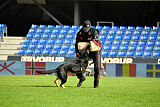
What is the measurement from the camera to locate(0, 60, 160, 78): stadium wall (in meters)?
23.9

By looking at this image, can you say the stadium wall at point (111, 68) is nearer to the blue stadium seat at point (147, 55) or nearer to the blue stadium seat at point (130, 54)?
the blue stadium seat at point (130, 54)

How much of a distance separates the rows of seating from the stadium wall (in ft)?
8.16

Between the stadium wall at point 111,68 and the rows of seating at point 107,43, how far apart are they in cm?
249

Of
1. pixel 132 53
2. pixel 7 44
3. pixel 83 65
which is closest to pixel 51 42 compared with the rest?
pixel 7 44

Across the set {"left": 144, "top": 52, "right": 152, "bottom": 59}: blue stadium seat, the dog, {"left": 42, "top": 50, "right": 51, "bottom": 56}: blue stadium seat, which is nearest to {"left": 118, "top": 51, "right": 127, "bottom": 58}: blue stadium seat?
{"left": 144, "top": 52, "right": 152, "bottom": 59}: blue stadium seat

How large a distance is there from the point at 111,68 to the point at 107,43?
4062 mm

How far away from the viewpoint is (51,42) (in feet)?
94.9

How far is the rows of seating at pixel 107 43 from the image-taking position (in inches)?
1078

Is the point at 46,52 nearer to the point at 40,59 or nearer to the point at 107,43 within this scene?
the point at 40,59

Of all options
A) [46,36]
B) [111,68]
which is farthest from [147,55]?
[46,36]

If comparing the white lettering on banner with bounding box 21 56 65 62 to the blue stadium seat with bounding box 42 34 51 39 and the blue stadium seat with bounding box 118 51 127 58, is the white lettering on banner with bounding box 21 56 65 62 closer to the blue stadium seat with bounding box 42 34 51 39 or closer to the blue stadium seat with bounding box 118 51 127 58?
the blue stadium seat with bounding box 42 34 51 39

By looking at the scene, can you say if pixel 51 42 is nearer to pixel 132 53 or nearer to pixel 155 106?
pixel 132 53

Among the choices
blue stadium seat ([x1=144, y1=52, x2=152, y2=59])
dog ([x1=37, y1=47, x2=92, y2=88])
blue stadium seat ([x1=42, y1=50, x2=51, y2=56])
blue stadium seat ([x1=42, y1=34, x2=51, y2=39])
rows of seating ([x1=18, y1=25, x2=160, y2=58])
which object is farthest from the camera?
blue stadium seat ([x1=42, y1=34, x2=51, y2=39])

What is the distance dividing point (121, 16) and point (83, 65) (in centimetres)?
2313
